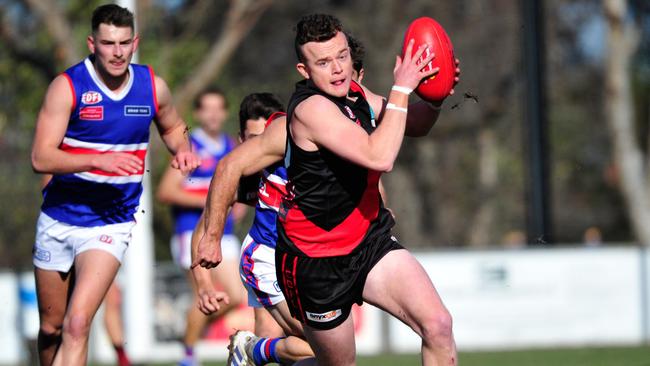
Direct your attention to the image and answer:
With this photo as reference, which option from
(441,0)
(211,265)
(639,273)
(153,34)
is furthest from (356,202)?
(441,0)

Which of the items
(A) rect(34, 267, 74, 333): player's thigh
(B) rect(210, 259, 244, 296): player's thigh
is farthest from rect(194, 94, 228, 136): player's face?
(A) rect(34, 267, 74, 333): player's thigh

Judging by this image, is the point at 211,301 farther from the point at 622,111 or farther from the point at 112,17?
the point at 622,111

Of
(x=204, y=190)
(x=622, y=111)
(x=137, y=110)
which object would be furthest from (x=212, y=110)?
(x=622, y=111)

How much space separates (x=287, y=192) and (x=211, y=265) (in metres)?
0.57

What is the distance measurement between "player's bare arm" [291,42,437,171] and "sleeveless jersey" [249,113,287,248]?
76 centimetres

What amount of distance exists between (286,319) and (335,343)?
0.86 m

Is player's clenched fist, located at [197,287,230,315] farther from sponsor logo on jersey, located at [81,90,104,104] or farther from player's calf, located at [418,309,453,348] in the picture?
sponsor logo on jersey, located at [81,90,104,104]

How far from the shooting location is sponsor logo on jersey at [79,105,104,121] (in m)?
6.53

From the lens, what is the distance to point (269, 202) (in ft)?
20.2

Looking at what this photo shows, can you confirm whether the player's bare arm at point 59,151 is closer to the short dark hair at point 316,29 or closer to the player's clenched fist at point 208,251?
the player's clenched fist at point 208,251

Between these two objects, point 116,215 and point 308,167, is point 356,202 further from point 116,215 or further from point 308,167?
point 116,215

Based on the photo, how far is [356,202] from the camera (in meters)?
5.39

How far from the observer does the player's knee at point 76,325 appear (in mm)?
6352

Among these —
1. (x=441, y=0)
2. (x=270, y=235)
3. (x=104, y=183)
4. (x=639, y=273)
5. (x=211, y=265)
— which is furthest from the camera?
(x=441, y=0)
